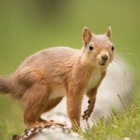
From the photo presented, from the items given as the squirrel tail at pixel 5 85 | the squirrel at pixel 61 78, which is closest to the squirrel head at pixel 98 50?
the squirrel at pixel 61 78

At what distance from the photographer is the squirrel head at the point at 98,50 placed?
678 centimetres

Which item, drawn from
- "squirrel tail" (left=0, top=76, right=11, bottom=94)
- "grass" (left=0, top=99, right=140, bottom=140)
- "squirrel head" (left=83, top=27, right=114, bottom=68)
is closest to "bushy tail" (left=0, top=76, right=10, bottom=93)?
"squirrel tail" (left=0, top=76, right=11, bottom=94)

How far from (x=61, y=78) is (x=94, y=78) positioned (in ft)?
1.21

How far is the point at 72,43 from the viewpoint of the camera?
15539 mm

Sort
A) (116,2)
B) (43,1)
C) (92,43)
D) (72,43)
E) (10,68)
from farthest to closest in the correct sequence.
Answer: (43,1) < (116,2) < (72,43) < (10,68) < (92,43)

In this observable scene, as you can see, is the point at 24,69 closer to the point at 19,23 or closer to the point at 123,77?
the point at 123,77

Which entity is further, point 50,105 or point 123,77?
point 123,77

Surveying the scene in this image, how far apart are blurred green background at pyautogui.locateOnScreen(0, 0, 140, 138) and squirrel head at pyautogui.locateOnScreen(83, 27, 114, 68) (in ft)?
24.0

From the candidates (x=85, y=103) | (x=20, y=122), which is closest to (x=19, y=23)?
(x=20, y=122)

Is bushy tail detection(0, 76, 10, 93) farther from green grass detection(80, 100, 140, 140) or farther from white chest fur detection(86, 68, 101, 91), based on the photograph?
green grass detection(80, 100, 140, 140)

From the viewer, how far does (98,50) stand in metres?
6.87

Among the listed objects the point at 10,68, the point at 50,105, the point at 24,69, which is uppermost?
the point at 24,69

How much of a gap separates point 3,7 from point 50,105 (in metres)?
11.1

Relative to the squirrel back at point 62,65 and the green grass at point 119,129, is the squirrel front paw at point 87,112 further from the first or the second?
the green grass at point 119,129
